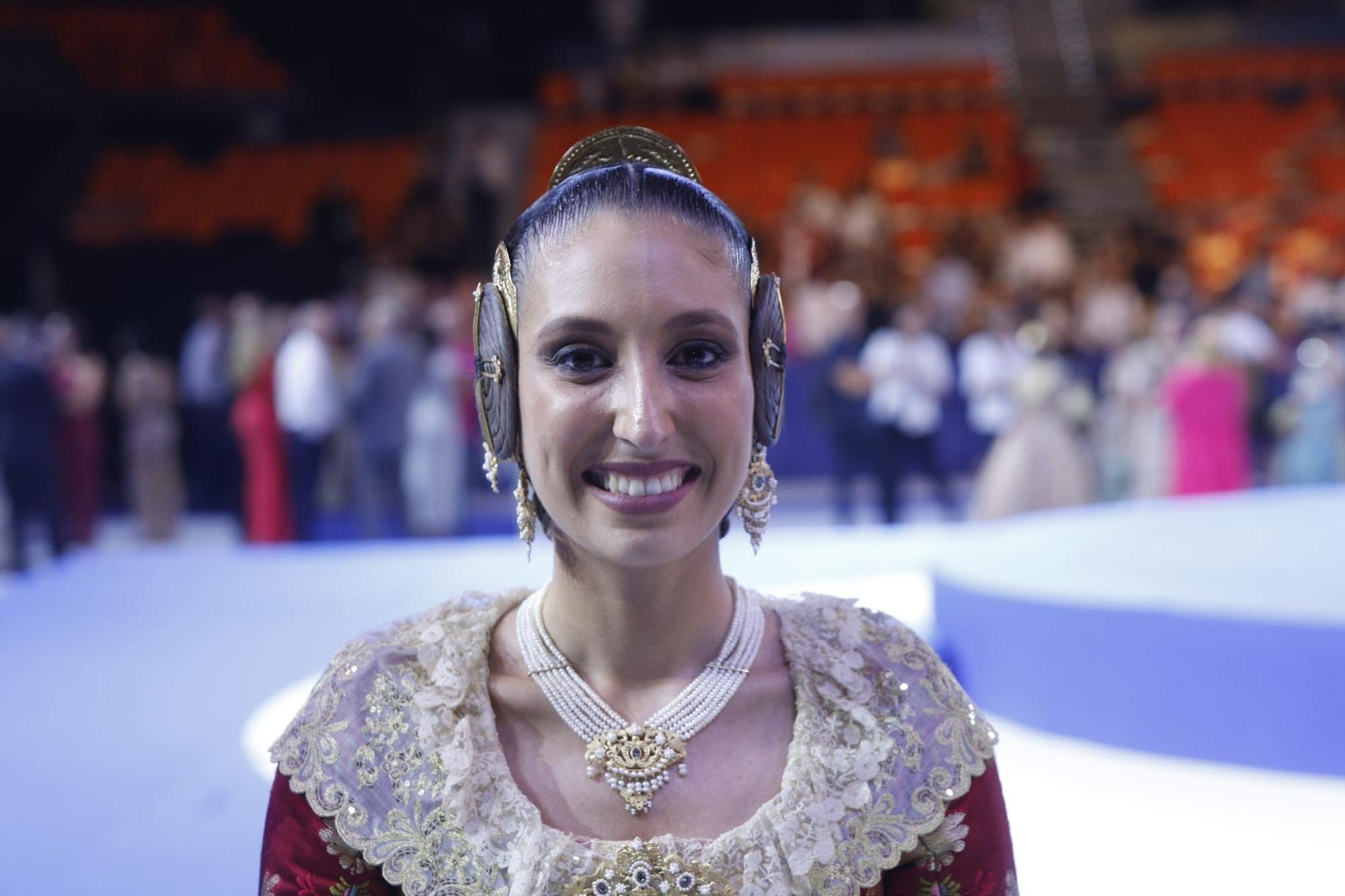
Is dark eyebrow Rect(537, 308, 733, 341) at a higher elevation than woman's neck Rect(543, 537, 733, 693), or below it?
higher

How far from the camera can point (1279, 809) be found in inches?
115

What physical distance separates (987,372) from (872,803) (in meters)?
7.12

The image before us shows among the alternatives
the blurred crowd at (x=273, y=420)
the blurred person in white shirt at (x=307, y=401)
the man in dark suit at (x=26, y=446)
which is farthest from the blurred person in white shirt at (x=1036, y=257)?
the man in dark suit at (x=26, y=446)

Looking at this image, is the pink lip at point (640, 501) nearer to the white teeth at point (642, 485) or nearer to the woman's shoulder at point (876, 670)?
the white teeth at point (642, 485)

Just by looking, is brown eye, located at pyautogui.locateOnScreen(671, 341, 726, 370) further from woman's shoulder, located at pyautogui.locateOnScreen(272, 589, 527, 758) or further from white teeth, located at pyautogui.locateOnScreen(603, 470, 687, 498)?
woman's shoulder, located at pyautogui.locateOnScreen(272, 589, 527, 758)

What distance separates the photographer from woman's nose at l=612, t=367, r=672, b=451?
1.31 m

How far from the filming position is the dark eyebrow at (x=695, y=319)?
53.1 inches

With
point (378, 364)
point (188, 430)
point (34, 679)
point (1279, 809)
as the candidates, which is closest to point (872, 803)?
point (1279, 809)

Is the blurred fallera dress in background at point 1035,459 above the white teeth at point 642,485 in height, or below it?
below

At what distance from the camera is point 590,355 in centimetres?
137

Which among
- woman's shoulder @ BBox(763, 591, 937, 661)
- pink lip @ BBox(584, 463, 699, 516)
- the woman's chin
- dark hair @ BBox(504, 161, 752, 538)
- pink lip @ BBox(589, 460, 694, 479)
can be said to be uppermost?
dark hair @ BBox(504, 161, 752, 538)

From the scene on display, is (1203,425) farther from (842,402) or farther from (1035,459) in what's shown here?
(842,402)

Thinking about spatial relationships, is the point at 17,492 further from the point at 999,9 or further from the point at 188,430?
the point at 999,9

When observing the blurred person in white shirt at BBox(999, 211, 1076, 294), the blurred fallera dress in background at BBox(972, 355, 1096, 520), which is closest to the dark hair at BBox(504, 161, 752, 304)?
the blurred fallera dress in background at BBox(972, 355, 1096, 520)
